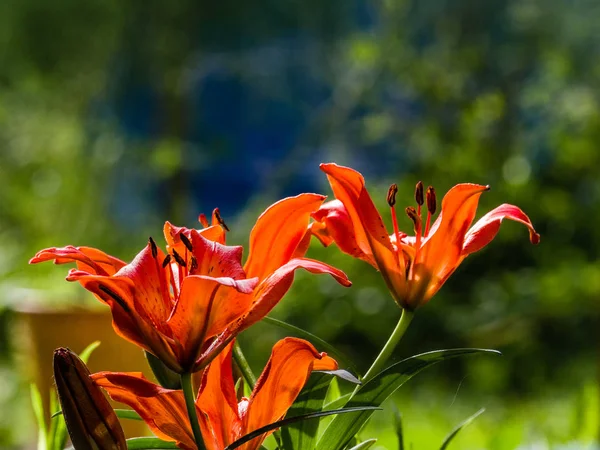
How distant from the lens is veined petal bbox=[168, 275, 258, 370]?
29cm

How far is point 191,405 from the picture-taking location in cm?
30

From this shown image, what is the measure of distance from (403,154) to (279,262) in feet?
8.37

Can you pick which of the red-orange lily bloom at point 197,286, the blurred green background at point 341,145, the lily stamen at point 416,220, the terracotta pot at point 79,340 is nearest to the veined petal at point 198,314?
the red-orange lily bloom at point 197,286

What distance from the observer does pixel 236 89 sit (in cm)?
392

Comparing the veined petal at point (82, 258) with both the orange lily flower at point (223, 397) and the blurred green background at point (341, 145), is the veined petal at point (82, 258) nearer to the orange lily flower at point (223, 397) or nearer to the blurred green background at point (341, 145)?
the orange lily flower at point (223, 397)

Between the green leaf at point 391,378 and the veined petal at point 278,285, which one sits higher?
the veined petal at point 278,285

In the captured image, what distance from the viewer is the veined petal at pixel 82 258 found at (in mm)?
311

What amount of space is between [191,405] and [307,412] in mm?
79

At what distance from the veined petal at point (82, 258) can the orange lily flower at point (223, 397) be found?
0.04 meters

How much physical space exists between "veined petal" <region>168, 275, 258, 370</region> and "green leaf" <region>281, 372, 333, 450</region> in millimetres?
74

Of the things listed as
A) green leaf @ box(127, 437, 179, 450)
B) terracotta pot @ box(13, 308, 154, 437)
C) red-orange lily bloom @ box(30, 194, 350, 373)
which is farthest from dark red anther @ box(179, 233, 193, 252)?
terracotta pot @ box(13, 308, 154, 437)

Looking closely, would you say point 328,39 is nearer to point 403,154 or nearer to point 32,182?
point 403,154

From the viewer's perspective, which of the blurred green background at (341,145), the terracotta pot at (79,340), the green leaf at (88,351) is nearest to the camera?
the green leaf at (88,351)

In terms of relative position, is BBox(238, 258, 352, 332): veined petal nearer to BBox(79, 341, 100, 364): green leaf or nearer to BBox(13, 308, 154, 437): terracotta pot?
BBox(79, 341, 100, 364): green leaf
